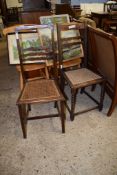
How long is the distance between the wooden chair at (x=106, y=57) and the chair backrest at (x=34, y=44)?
518 millimetres

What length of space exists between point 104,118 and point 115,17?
4.06 m

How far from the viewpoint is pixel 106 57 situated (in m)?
→ 1.99

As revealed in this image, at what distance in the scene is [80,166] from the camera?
5.11 ft

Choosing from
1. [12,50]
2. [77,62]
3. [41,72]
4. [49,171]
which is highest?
[12,50]

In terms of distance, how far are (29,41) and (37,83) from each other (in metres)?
0.56

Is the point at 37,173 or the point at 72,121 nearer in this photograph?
the point at 37,173

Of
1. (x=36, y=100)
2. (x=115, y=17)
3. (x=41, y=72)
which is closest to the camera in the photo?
(x=36, y=100)

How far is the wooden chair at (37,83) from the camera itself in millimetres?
1683

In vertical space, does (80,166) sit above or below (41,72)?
below

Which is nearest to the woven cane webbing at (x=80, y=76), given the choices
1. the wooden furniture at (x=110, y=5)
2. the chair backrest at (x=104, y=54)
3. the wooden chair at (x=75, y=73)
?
the wooden chair at (x=75, y=73)

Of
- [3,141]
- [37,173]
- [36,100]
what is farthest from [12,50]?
[37,173]

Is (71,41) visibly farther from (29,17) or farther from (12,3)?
(12,3)

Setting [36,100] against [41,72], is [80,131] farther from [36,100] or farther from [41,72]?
[41,72]

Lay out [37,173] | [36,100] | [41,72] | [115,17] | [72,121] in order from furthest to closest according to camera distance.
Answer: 1. [115,17]
2. [41,72]
3. [72,121]
4. [36,100]
5. [37,173]
